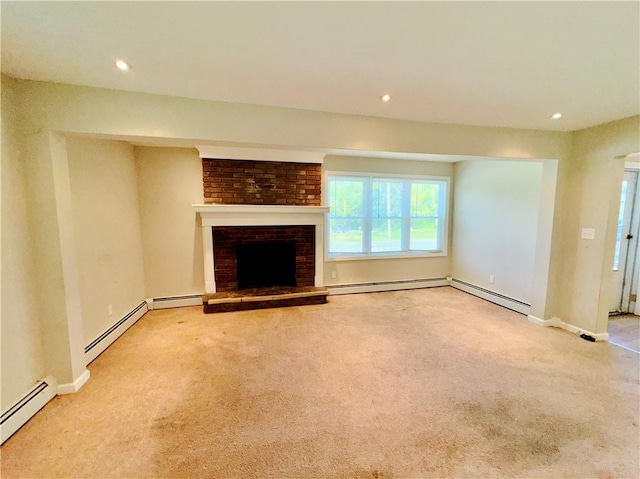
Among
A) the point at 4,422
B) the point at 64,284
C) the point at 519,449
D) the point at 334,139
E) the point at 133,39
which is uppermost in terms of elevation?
the point at 133,39

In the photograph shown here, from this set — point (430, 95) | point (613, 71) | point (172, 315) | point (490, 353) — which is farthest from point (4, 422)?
point (613, 71)

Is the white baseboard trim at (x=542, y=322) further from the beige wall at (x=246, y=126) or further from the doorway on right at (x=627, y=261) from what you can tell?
the beige wall at (x=246, y=126)

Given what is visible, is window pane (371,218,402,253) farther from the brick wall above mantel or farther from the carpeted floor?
the carpeted floor

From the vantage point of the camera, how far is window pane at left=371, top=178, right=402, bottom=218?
15.8 ft

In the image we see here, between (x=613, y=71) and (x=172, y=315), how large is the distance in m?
4.91

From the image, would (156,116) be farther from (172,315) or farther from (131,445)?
(172,315)

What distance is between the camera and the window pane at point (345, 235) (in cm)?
470

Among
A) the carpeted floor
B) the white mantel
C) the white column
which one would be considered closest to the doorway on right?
the carpeted floor

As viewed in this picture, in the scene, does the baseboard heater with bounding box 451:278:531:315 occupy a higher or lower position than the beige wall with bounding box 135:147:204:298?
lower

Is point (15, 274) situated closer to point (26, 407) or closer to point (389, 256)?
point (26, 407)

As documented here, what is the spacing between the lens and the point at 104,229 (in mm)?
3020

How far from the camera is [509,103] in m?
2.38

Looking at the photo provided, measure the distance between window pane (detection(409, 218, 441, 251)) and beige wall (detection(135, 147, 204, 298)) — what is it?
365 cm

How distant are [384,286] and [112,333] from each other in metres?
3.92
